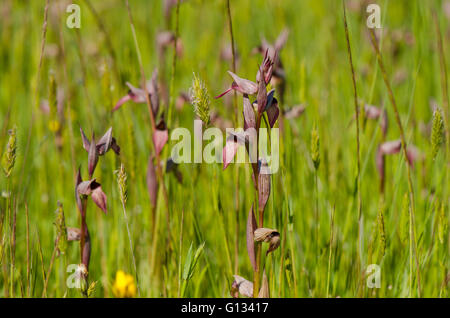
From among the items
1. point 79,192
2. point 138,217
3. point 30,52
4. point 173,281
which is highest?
point 30,52

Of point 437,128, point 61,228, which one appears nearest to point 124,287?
point 61,228

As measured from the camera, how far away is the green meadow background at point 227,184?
1147 millimetres

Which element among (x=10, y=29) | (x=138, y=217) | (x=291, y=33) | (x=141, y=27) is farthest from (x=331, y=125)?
(x=10, y=29)

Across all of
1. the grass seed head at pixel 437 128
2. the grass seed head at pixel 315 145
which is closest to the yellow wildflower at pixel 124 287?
the grass seed head at pixel 315 145

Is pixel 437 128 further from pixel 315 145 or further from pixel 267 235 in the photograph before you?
pixel 267 235

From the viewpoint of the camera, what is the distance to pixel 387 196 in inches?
61.7

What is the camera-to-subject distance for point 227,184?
1400 millimetres

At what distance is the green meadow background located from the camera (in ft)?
3.76

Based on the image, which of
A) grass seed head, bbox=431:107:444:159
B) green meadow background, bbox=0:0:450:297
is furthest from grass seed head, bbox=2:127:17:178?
grass seed head, bbox=431:107:444:159

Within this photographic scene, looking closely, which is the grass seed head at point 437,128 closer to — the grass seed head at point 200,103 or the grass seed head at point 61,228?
the grass seed head at point 200,103

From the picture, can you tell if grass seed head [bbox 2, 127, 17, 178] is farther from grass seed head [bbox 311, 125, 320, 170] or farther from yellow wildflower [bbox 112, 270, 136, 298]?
grass seed head [bbox 311, 125, 320, 170]

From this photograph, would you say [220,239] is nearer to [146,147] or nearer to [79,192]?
[79,192]

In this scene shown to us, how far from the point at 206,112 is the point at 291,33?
1.47 m

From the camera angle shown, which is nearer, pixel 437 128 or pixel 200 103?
pixel 200 103
